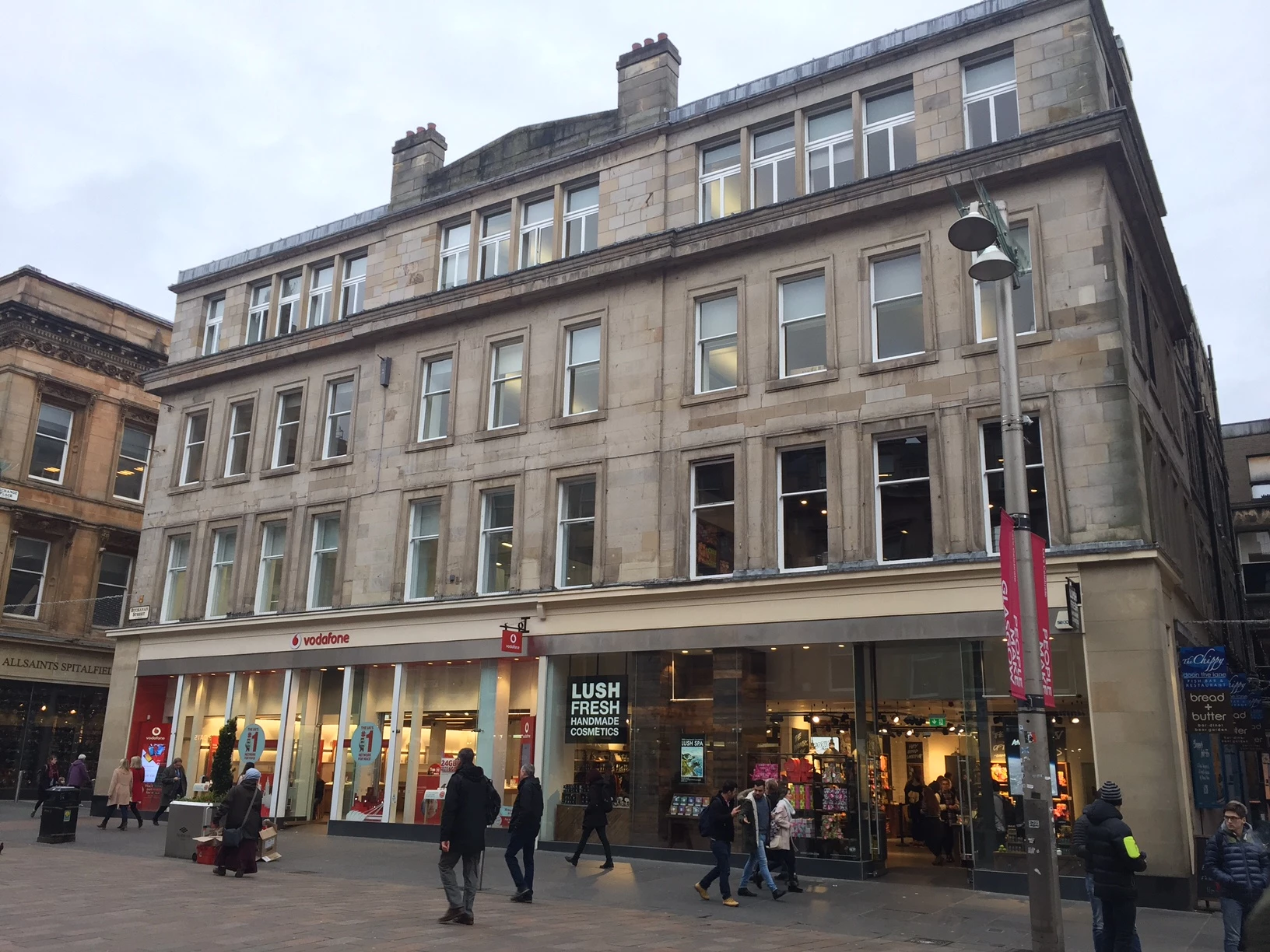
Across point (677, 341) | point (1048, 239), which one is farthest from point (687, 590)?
point (1048, 239)

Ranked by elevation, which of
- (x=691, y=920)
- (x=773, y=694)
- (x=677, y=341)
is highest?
(x=677, y=341)

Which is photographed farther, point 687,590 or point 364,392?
point 364,392

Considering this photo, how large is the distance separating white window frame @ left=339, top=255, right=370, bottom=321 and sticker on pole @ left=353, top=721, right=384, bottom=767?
10.7m

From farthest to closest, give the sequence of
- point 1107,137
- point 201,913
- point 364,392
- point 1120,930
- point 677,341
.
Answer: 1. point 364,392
2. point 677,341
3. point 1107,137
4. point 201,913
5. point 1120,930

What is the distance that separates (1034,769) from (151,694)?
82.0 ft

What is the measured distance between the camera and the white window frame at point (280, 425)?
27.4 m

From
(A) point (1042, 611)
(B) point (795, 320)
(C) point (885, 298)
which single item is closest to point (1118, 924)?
(A) point (1042, 611)

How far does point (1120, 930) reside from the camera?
32.9 ft

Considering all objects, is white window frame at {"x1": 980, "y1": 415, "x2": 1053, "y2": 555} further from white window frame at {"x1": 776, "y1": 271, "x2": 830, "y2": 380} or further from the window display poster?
the window display poster

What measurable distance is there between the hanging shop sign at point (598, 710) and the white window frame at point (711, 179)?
9.83 meters

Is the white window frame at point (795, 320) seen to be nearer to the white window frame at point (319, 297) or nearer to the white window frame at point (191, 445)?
the white window frame at point (319, 297)

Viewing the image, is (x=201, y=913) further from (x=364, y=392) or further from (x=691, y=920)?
(x=364, y=392)

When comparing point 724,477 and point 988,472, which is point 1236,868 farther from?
point 724,477

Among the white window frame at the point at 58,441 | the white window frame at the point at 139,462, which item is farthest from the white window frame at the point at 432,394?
the white window frame at the point at 58,441
